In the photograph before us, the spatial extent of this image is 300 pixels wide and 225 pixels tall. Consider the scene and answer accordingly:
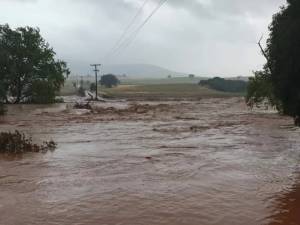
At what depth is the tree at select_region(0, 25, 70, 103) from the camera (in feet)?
163

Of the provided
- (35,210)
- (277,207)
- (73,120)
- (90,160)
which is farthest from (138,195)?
(73,120)

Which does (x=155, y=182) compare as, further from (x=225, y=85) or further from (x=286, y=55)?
(x=225, y=85)

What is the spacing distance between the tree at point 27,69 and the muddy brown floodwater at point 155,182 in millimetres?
31052

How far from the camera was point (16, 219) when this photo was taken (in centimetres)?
863

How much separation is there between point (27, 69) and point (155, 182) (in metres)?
41.9

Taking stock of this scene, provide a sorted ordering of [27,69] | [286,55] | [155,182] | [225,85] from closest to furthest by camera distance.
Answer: [155,182]
[286,55]
[27,69]
[225,85]

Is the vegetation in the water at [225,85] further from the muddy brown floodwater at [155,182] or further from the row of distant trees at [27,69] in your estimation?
the muddy brown floodwater at [155,182]

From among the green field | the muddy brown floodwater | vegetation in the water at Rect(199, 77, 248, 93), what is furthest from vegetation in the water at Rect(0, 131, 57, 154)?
vegetation in the water at Rect(199, 77, 248, 93)

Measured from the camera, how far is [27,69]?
Result: 50.7 m

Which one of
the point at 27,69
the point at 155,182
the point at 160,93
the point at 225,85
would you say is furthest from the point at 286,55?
the point at 225,85

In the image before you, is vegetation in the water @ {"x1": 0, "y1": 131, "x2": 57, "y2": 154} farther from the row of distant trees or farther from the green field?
the green field

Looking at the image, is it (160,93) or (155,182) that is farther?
(160,93)

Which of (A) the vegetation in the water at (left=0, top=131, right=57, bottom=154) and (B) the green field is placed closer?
(A) the vegetation in the water at (left=0, top=131, right=57, bottom=154)

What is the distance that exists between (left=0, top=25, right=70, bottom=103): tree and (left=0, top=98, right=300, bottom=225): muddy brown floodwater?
31.1 m
